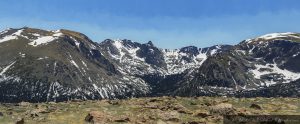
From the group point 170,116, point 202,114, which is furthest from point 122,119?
point 202,114

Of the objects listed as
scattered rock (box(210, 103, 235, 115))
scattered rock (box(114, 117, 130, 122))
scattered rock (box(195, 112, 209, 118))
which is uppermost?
scattered rock (box(210, 103, 235, 115))

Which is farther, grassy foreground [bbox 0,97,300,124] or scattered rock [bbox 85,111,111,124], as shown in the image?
grassy foreground [bbox 0,97,300,124]

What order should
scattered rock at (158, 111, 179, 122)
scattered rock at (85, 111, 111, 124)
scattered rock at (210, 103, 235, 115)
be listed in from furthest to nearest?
scattered rock at (210, 103, 235, 115) → scattered rock at (158, 111, 179, 122) → scattered rock at (85, 111, 111, 124)

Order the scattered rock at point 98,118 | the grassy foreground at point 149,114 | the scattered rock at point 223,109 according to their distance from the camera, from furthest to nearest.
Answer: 1. the scattered rock at point 223,109
2. the grassy foreground at point 149,114
3. the scattered rock at point 98,118

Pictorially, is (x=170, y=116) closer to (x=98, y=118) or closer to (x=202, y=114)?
(x=202, y=114)

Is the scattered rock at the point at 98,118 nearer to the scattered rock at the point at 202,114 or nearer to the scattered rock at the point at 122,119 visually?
the scattered rock at the point at 122,119

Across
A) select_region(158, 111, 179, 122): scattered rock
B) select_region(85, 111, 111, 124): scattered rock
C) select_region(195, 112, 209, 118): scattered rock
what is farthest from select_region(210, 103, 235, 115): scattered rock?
select_region(85, 111, 111, 124): scattered rock

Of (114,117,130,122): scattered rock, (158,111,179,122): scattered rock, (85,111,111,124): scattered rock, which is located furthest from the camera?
(158,111,179,122): scattered rock

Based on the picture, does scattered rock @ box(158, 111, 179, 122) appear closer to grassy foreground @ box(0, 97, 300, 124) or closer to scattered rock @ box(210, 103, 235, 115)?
grassy foreground @ box(0, 97, 300, 124)

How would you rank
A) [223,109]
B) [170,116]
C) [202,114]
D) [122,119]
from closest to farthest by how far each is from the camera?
[122,119]
[170,116]
[202,114]
[223,109]

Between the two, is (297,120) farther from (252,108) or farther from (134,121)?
(252,108)

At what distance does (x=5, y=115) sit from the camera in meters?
36.8

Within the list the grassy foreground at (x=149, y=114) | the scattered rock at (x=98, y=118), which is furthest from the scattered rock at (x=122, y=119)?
the scattered rock at (x=98, y=118)

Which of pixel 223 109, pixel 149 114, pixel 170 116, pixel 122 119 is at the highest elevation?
pixel 223 109
